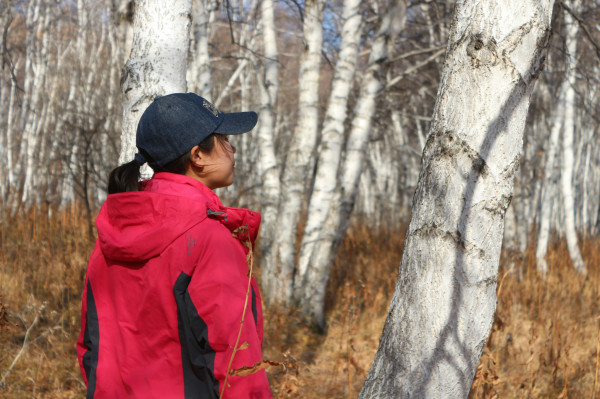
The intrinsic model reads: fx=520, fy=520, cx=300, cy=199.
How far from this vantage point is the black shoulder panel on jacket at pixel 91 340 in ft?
4.26

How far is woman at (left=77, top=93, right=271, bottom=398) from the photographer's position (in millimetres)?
1122

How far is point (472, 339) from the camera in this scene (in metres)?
1.41

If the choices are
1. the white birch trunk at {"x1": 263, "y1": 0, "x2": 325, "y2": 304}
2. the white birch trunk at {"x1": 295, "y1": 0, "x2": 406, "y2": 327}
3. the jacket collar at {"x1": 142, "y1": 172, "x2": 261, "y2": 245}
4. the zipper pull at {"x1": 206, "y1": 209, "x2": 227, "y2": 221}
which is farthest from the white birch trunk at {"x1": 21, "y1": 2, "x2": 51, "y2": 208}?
the zipper pull at {"x1": 206, "y1": 209, "x2": 227, "y2": 221}

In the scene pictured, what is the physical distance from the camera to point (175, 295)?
1139mm

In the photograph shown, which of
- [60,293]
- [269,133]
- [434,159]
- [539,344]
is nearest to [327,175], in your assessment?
[269,133]

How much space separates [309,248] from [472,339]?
3613 millimetres

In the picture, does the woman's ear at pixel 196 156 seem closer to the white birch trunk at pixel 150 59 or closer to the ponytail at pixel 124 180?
the ponytail at pixel 124 180

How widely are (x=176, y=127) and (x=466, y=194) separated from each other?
763mm

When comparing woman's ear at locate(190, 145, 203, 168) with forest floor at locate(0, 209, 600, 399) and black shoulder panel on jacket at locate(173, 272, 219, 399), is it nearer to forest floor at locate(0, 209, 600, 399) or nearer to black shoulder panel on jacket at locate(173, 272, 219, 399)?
black shoulder panel on jacket at locate(173, 272, 219, 399)

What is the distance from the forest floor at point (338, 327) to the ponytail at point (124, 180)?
105cm

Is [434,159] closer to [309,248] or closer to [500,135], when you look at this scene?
[500,135]

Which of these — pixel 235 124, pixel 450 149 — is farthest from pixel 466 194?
pixel 235 124

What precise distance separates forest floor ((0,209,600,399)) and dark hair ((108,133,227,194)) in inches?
40.6

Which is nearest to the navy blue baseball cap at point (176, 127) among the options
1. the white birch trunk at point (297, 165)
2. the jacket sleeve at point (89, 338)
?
the jacket sleeve at point (89, 338)
